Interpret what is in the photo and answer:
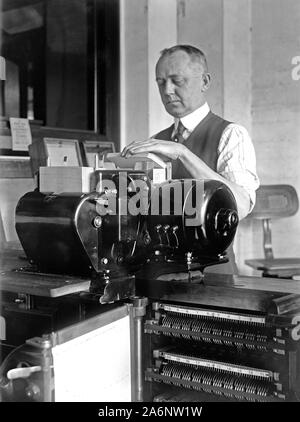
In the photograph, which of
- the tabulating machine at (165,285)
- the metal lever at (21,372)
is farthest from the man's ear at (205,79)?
the metal lever at (21,372)

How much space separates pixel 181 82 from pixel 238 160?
44 cm

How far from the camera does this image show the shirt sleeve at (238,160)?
7.91 feet

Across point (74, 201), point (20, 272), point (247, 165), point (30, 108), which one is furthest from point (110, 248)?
point (30, 108)

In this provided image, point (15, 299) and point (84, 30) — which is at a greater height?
point (84, 30)

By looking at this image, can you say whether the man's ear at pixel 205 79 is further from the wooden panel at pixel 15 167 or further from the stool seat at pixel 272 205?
the stool seat at pixel 272 205

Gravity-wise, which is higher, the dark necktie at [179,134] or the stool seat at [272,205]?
the dark necktie at [179,134]

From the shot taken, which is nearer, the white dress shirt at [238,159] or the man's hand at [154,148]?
the man's hand at [154,148]

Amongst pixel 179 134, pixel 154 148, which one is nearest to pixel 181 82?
pixel 179 134

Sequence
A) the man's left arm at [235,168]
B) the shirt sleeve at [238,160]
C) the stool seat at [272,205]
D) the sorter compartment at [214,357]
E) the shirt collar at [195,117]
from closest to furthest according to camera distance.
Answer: the sorter compartment at [214,357], the man's left arm at [235,168], the shirt sleeve at [238,160], the shirt collar at [195,117], the stool seat at [272,205]

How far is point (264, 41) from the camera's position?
434cm

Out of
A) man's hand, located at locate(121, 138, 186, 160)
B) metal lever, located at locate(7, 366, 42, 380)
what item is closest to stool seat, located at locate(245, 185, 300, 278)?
man's hand, located at locate(121, 138, 186, 160)

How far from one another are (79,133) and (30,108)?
1.47 feet

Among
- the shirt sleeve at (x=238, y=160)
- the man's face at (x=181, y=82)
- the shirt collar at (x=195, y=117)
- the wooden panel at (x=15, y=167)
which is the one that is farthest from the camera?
the wooden panel at (x=15, y=167)

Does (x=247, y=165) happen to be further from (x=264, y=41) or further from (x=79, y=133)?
(x=264, y=41)
